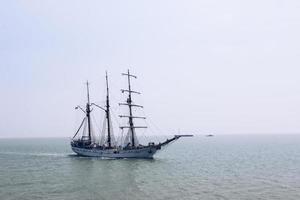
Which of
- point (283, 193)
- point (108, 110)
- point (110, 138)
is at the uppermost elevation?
point (108, 110)

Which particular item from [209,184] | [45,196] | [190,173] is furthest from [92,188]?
[190,173]

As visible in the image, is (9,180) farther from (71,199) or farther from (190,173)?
(190,173)

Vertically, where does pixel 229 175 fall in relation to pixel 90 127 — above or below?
below

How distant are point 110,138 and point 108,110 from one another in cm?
797

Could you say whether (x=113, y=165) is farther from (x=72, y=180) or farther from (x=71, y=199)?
(x=71, y=199)

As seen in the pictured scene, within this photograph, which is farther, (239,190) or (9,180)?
(9,180)

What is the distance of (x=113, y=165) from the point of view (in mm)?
80625

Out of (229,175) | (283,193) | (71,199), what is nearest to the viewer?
(71,199)

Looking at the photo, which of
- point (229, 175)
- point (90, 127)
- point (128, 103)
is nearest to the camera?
point (229, 175)

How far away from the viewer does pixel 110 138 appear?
102 metres

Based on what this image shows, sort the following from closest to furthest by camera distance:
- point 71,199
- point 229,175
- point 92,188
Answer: point 71,199
point 92,188
point 229,175

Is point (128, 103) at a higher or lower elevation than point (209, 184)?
higher

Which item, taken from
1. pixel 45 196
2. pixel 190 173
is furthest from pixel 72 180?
pixel 190 173

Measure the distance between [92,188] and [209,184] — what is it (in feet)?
49.7
